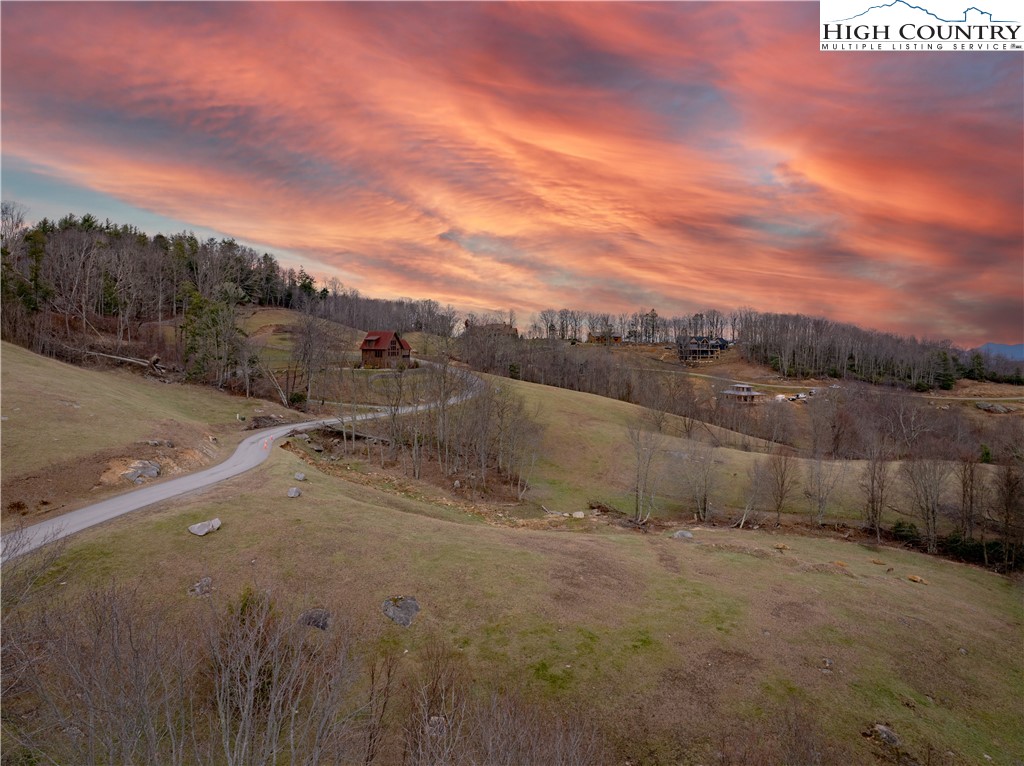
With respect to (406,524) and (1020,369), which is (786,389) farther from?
(406,524)

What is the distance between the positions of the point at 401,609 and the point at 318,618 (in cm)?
371

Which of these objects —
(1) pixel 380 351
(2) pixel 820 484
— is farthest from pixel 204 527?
(1) pixel 380 351

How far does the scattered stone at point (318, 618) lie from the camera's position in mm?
21070

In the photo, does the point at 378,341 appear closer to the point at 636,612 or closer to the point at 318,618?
the point at 318,618

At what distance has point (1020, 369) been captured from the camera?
6353 inches

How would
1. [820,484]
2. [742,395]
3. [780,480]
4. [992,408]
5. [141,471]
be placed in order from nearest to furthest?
[141,471] < [820,484] < [780,480] < [742,395] < [992,408]

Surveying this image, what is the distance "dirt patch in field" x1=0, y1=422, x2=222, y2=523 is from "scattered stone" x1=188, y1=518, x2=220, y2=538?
29.5ft

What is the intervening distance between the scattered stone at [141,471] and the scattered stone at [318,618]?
2093cm

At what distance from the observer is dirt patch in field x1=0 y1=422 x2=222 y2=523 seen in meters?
28.2

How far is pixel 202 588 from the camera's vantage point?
22297 millimetres

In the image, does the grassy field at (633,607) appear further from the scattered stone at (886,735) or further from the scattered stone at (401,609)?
the scattered stone at (401,609)

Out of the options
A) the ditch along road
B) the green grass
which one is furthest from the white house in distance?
the green grass

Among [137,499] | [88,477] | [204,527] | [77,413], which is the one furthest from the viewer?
[77,413]

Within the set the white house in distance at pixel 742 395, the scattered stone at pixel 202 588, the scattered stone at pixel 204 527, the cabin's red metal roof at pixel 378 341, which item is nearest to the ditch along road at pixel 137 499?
the scattered stone at pixel 204 527
